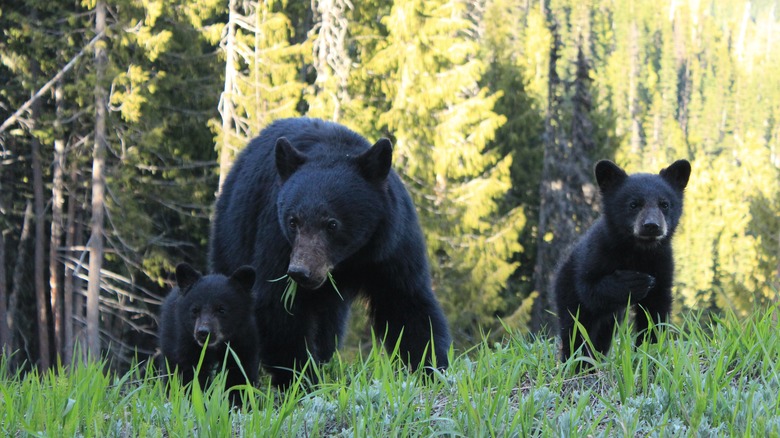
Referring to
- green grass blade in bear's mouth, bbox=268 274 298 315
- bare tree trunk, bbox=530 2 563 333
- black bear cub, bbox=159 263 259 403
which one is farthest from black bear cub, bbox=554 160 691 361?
bare tree trunk, bbox=530 2 563 333

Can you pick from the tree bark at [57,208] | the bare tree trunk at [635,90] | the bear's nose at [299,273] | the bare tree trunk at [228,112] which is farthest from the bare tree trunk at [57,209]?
the bare tree trunk at [635,90]

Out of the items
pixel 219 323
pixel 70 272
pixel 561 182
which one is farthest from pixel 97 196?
pixel 219 323

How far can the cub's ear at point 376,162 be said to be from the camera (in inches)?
241

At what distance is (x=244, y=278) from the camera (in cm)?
637

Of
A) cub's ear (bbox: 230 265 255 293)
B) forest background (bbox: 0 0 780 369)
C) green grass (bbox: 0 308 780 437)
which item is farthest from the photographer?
forest background (bbox: 0 0 780 369)

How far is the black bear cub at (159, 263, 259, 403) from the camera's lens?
617 cm

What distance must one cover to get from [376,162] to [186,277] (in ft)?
4.92

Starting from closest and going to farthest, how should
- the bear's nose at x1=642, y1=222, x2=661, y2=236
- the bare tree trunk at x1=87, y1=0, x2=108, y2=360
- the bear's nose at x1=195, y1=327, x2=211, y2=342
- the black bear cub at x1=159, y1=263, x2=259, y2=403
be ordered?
the bear's nose at x1=642, y1=222, x2=661, y2=236 < the bear's nose at x1=195, y1=327, x2=211, y2=342 < the black bear cub at x1=159, y1=263, x2=259, y2=403 < the bare tree trunk at x1=87, y1=0, x2=108, y2=360

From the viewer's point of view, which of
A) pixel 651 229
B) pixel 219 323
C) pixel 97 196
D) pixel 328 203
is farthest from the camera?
pixel 97 196

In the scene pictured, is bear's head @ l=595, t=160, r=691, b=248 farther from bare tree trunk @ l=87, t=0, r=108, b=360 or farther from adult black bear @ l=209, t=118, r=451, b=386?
bare tree trunk @ l=87, t=0, r=108, b=360

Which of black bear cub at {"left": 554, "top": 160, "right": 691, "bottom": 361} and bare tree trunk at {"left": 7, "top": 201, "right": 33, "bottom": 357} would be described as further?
bare tree trunk at {"left": 7, "top": 201, "right": 33, "bottom": 357}

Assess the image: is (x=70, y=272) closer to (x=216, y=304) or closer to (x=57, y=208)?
(x=57, y=208)

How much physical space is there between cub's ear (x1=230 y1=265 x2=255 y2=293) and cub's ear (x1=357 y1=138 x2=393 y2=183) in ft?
3.10

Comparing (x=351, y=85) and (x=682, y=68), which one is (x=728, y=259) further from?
(x=682, y=68)
